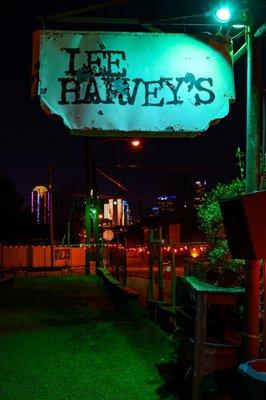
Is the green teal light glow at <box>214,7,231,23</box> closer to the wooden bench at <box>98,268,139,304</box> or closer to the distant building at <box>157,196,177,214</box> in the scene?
the wooden bench at <box>98,268,139,304</box>

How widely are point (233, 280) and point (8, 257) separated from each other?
108 ft

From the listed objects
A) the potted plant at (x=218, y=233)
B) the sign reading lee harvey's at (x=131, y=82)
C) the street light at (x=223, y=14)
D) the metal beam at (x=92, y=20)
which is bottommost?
the potted plant at (x=218, y=233)

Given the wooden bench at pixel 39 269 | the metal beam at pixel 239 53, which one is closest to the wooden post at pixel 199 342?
the metal beam at pixel 239 53

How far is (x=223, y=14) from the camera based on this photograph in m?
5.32

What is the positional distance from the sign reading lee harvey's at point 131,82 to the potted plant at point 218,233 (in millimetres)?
1689

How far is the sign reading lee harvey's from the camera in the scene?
541 cm

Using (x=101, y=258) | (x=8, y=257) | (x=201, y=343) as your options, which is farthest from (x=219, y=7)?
(x=8, y=257)

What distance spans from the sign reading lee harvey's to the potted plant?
5.54 ft

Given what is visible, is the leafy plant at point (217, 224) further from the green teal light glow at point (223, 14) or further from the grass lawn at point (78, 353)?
the green teal light glow at point (223, 14)

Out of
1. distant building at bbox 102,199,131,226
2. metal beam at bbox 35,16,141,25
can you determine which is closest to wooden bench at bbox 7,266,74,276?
distant building at bbox 102,199,131,226

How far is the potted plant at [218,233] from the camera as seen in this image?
22.0 ft

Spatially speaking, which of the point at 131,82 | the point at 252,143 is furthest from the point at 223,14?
the point at 252,143

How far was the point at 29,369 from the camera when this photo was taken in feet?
26.6

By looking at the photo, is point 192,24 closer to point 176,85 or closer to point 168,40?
point 168,40
